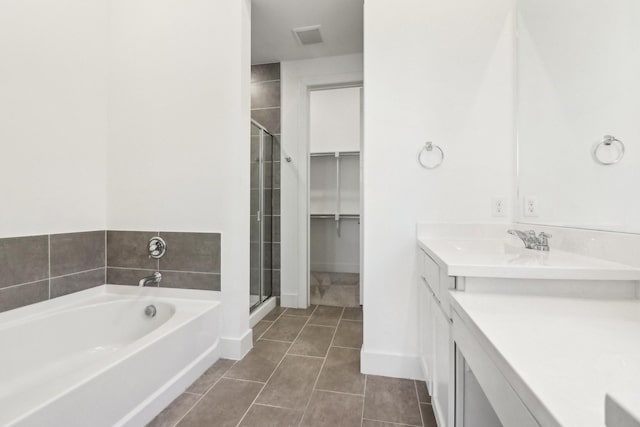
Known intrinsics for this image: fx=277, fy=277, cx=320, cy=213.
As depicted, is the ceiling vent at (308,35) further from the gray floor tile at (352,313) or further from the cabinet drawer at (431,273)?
the gray floor tile at (352,313)

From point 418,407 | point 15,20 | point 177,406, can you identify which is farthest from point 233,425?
point 15,20

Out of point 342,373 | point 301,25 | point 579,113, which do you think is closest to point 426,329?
point 342,373

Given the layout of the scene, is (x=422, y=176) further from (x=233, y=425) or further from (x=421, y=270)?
(x=233, y=425)

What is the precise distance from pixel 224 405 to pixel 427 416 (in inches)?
40.5

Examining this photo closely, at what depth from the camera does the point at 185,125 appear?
1.96 m

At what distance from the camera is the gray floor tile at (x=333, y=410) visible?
132 centimetres

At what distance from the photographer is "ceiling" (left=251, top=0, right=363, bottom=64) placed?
2.14 m

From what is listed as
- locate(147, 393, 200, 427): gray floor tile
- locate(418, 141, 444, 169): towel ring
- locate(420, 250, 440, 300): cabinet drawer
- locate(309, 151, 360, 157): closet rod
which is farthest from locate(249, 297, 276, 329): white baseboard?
locate(309, 151, 360, 157): closet rod

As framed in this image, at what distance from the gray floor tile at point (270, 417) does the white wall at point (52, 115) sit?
5.25 ft

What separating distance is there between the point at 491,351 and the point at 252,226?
214 cm

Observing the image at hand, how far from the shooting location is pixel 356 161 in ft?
14.5

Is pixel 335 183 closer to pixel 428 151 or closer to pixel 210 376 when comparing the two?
pixel 428 151

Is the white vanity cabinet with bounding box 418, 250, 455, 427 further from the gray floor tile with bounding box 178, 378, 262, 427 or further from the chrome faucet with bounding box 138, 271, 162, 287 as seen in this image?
the chrome faucet with bounding box 138, 271, 162, 287

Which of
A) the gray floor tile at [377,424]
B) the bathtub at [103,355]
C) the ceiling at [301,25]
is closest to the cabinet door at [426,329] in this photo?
the gray floor tile at [377,424]
